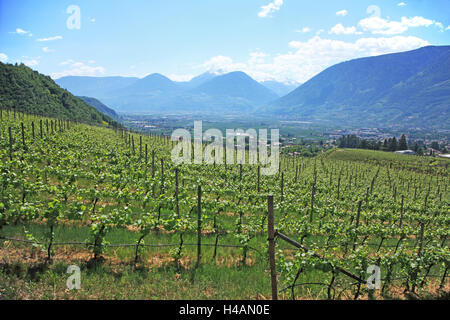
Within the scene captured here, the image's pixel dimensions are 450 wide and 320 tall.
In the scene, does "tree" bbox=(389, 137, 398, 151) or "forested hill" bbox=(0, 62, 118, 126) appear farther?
"tree" bbox=(389, 137, 398, 151)

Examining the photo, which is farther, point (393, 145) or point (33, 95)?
point (393, 145)

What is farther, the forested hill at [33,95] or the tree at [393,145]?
the tree at [393,145]

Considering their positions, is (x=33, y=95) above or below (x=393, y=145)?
above

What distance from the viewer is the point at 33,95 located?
67.1 m

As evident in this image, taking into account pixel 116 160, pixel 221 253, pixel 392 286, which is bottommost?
pixel 392 286

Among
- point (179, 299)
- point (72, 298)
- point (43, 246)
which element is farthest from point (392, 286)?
point (43, 246)

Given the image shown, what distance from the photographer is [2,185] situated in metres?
8.43

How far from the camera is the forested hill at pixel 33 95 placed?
5966cm

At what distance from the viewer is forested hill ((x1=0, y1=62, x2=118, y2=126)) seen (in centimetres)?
5966

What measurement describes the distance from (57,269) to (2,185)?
4424mm

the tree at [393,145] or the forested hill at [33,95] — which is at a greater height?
the forested hill at [33,95]

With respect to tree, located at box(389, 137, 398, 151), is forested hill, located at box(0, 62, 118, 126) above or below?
above
